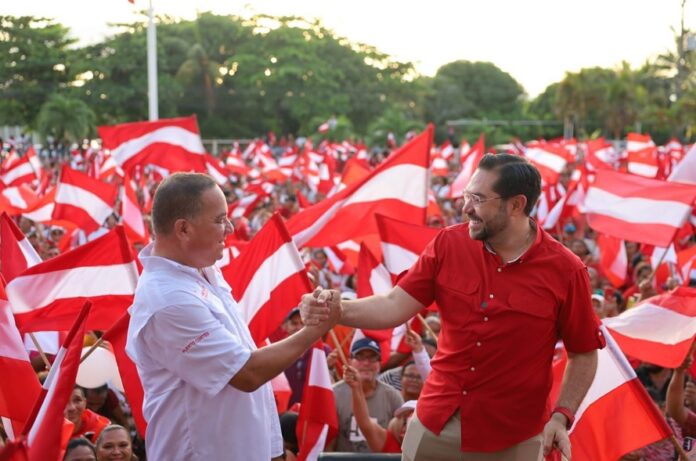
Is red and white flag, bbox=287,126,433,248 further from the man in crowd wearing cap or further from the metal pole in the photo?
the metal pole

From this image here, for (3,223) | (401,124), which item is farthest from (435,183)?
(401,124)

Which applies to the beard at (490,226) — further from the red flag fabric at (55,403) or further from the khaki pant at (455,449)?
the red flag fabric at (55,403)

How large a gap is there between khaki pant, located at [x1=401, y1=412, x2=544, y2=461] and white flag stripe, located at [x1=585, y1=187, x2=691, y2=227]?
5144 mm

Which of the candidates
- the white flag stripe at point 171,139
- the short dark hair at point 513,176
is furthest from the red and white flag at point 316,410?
the white flag stripe at point 171,139

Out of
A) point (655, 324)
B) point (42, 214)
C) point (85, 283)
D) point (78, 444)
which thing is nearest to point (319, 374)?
point (78, 444)

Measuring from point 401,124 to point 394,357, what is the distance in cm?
4413

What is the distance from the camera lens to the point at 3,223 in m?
6.62

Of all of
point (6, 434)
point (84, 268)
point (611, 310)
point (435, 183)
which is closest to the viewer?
point (6, 434)

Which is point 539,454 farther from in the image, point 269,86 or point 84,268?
point 269,86

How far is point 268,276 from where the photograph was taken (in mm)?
6312

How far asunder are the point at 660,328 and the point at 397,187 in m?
2.55

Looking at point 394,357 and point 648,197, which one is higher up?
point 648,197

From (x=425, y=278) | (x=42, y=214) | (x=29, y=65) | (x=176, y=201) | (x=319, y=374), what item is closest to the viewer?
(x=176, y=201)

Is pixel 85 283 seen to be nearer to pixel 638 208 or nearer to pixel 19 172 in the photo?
pixel 638 208
